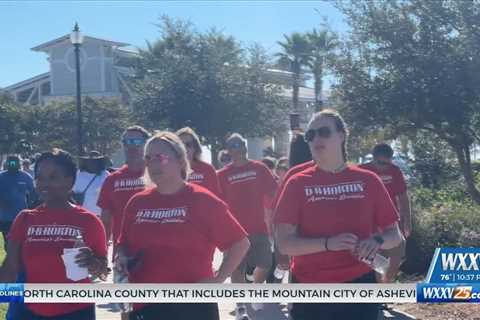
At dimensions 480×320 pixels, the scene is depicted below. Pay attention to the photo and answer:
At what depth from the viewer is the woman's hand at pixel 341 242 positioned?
371 centimetres

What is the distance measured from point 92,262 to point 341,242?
1.36 metres

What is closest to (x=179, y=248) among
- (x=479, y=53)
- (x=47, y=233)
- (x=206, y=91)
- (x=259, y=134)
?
(x=47, y=233)

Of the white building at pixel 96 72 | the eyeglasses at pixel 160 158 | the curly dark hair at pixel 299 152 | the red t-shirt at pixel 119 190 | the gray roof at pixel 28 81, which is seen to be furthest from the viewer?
the gray roof at pixel 28 81

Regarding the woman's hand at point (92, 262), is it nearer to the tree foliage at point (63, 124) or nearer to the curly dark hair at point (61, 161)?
the curly dark hair at point (61, 161)

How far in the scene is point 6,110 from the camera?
3356 cm

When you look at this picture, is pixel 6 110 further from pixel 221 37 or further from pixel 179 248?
A: pixel 179 248

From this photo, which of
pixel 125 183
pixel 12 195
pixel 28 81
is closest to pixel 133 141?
pixel 125 183

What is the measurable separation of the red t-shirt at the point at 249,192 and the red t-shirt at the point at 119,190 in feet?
5.57

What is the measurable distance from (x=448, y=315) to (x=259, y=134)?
26.6 metres

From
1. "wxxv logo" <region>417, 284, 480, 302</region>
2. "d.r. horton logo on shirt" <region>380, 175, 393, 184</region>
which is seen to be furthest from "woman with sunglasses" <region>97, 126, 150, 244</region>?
"d.r. horton logo on shirt" <region>380, 175, 393, 184</region>

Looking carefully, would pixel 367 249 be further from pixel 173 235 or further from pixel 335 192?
pixel 173 235

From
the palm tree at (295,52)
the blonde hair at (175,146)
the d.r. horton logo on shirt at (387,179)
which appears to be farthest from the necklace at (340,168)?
the palm tree at (295,52)

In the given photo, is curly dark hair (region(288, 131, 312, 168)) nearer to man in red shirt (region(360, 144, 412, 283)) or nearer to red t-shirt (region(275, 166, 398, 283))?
man in red shirt (region(360, 144, 412, 283))

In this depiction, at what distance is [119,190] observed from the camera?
20.6ft
